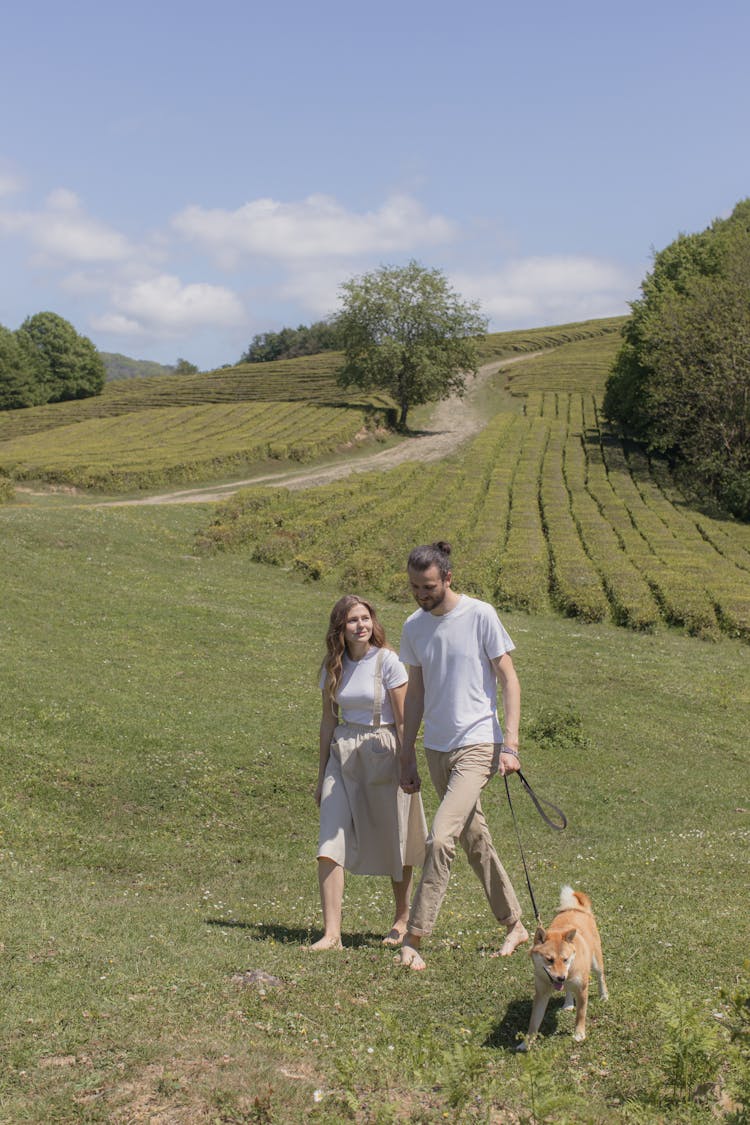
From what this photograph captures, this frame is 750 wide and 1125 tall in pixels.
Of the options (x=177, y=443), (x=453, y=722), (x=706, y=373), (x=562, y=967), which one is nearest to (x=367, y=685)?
(x=453, y=722)

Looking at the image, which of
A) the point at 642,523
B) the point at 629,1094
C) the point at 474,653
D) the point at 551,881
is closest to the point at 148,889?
the point at 551,881

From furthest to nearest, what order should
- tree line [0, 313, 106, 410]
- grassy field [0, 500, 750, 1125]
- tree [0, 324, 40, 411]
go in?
tree line [0, 313, 106, 410]
tree [0, 324, 40, 411]
grassy field [0, 500, 750, 1125]

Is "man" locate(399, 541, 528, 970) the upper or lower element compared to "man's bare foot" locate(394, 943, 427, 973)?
upper

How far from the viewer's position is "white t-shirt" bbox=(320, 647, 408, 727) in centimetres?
690

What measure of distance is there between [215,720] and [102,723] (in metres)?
1.84

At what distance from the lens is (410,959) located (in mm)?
6273

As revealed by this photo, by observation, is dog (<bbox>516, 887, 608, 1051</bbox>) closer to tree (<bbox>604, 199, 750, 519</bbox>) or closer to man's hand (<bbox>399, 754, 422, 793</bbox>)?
man's hand (<bbox>399, 754, 422, 793</bbox>)

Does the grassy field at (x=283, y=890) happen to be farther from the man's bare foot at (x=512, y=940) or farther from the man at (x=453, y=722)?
the man at (x=453, y=722)

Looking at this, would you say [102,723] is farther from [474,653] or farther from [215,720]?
[474,653]

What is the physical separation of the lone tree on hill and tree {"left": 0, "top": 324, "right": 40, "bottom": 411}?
35030 mm

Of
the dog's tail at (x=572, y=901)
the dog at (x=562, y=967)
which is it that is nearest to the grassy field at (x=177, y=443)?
the dog's tail at (x=572, y=901)

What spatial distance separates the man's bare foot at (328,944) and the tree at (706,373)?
41582 mm

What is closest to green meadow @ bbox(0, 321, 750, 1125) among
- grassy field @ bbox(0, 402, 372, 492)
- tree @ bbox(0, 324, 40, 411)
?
grassy field @ bbox(0, 402, 372, 492)

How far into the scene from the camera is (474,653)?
6.48 meters
